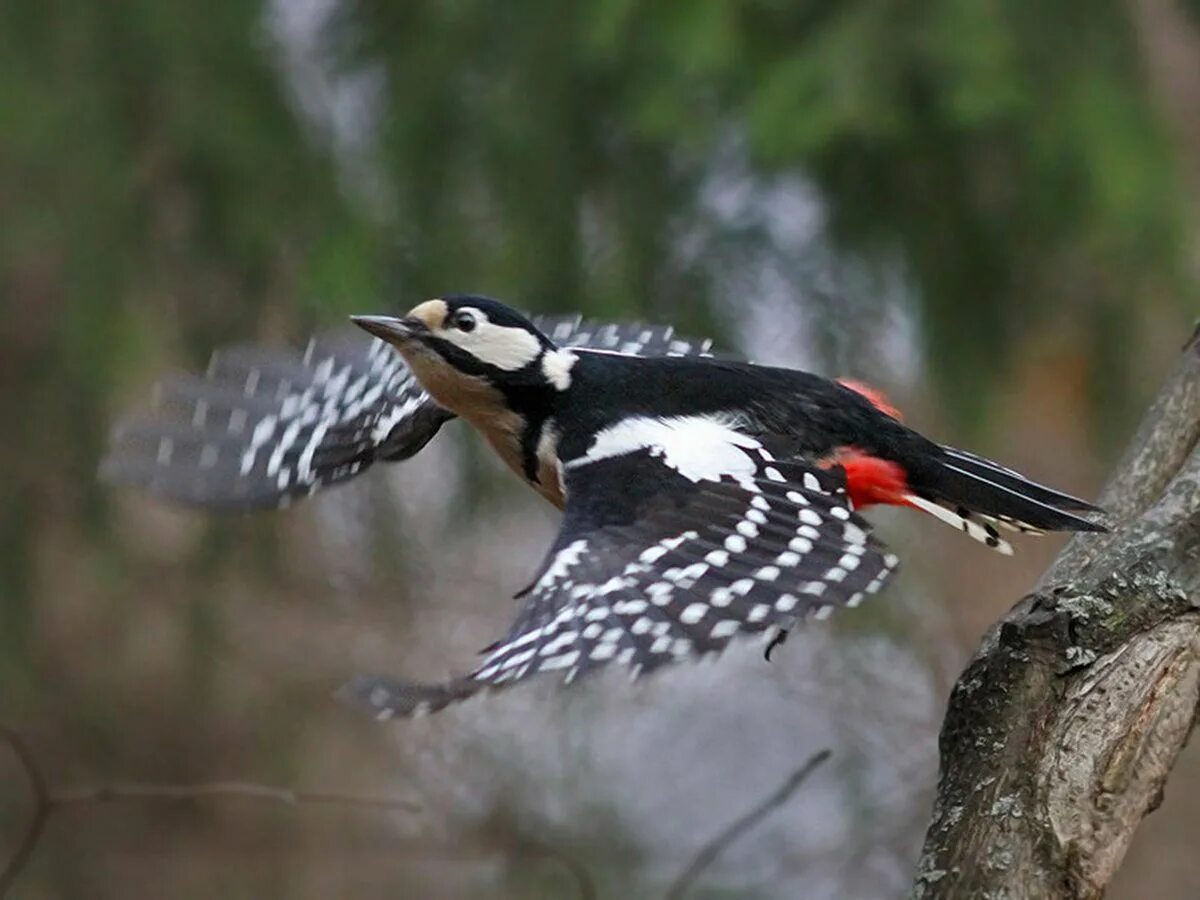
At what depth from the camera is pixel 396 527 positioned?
4.10 metres

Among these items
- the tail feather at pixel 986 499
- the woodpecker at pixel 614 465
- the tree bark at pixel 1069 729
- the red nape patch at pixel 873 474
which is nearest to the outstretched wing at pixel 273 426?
the woodpecker at pixel 614 465

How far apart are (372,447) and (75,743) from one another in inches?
101

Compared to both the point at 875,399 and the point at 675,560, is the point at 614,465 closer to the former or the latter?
the point at 675,560

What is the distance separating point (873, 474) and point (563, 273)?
1.24 meters

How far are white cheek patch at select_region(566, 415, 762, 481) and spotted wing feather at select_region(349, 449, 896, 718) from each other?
19mm

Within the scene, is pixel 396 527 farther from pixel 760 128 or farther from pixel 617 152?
pixel 760 128

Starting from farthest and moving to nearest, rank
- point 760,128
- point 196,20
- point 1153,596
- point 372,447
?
1. point 196,20
2. point 760,128
3. point 372,447
4. point 1153,596

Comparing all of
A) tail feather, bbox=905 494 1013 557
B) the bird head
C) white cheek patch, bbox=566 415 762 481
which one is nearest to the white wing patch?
the bird head

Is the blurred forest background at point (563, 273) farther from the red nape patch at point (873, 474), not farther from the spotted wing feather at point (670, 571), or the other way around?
the red nape patch at point (873, 474)

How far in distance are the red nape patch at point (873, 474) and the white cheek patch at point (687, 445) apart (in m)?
0.14

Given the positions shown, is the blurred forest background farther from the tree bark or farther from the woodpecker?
the tree bark

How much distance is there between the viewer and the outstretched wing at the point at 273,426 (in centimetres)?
253

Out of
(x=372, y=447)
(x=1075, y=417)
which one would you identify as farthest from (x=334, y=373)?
(x=1075, y=417)

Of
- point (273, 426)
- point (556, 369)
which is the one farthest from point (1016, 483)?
point (273, 426)
